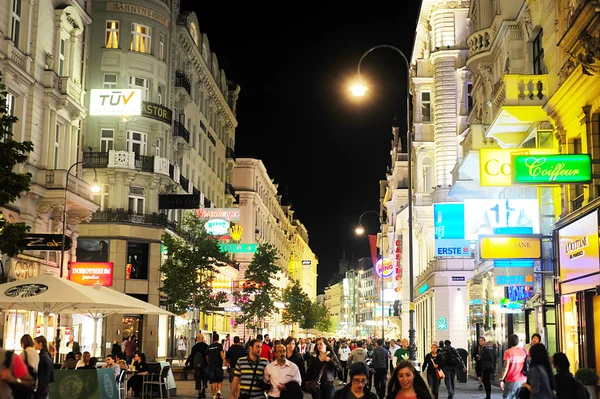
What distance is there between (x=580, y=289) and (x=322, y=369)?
7.79m

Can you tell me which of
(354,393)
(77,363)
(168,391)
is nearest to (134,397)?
(168,391)

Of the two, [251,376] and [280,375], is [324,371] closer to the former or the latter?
[251,376]

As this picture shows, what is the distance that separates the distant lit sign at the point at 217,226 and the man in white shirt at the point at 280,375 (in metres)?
38.8

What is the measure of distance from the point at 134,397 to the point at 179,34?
34817mm

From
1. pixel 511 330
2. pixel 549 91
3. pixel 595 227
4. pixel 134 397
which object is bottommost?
pixel 134 397

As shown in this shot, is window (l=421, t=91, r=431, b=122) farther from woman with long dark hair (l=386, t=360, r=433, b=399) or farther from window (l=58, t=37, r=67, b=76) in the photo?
woman with long dark hair (l=386, t=360, r=433, b=399)

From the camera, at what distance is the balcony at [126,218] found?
159ft

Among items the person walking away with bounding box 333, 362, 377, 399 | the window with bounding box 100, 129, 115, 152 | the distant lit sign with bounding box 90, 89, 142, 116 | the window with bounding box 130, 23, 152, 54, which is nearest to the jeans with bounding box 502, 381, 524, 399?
the person walking away with bounding box 333, 362, 377, 399

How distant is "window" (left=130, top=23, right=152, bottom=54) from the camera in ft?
164

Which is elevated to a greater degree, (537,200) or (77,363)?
(537,200)

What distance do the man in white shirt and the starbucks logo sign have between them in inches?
367

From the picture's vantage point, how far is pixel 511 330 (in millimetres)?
30656

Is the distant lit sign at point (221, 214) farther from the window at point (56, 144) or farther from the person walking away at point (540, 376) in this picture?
the person walking away at point (540, 376)

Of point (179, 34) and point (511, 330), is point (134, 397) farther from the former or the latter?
point (179, 34)
